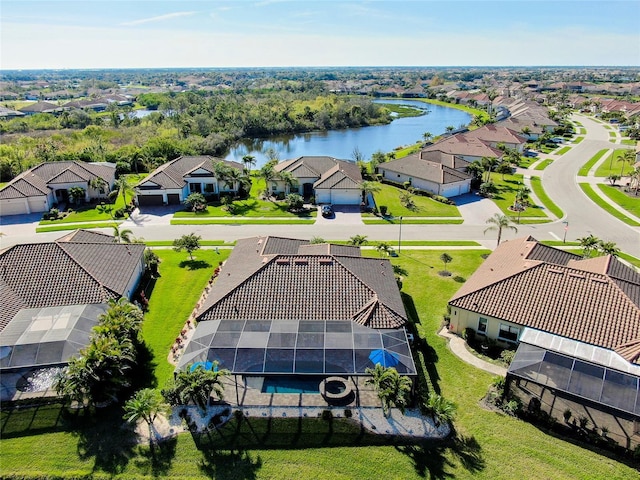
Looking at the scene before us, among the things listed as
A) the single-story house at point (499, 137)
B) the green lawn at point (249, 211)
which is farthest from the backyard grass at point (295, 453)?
the single-story house at point (499, 137)

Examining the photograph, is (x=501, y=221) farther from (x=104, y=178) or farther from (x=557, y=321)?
(x=104, y=178)

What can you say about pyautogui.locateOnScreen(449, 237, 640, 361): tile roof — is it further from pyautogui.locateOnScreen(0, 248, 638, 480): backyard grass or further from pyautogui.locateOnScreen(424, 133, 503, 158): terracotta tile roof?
pyautogui.locateOnScreen(424, 133, 503, 158): terracotta tile roof

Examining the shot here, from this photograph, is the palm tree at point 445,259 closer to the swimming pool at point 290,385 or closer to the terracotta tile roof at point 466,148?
the swimming pool at point 290,385

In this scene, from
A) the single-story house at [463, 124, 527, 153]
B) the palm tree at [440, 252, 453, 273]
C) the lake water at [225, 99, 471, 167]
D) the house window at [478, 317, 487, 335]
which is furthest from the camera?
the lake water at [225, 99, 471, 167]

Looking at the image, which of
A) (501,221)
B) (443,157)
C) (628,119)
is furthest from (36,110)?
(628,119)

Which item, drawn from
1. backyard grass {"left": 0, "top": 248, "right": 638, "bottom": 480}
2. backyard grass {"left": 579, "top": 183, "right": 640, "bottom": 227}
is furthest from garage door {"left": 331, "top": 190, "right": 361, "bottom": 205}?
backyard grass {"left": 0, "top": 248, "right": 638, "bottom": 480}

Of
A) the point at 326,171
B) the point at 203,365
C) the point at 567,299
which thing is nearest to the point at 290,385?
the point at 203,365
